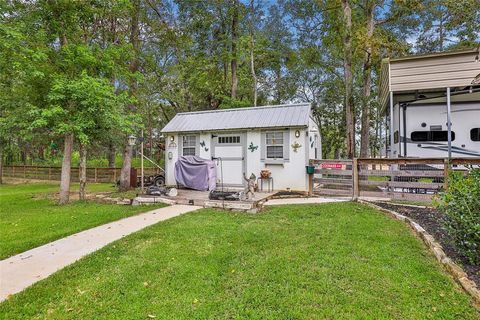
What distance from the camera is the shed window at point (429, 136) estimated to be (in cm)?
886

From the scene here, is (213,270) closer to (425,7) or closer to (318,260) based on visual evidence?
(318,260)

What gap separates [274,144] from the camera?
10.1 metres

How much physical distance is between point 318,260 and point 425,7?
1307 cm

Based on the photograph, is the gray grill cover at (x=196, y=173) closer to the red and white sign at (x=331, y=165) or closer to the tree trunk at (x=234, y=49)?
the red and white sign at (x=331, y=165)

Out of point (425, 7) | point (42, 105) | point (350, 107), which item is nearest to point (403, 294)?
point (350, 107)

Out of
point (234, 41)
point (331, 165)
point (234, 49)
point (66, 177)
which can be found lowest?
point (66, 177)

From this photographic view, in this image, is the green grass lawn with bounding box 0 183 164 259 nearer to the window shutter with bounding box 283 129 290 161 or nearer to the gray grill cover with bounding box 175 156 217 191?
the gray grill cover with bounding box 175 156 217 191

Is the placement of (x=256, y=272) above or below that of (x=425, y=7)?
below

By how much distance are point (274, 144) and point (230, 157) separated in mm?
1813

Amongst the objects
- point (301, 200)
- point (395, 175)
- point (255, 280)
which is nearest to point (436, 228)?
point (395, 175)

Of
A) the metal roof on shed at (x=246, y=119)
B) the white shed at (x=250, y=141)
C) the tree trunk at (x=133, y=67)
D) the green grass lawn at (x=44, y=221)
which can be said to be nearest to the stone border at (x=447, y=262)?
the white shed at (x=250, y=141)

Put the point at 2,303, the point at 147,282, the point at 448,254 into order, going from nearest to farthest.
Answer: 1. the point at 2,303
2. the point at 147,282
3. the point at 448,254

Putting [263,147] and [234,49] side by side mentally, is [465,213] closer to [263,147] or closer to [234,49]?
[263,147]

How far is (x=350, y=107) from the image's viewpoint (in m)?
11.0
